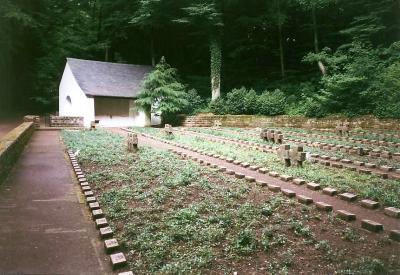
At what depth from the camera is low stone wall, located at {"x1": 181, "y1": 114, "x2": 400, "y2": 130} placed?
18812 mm

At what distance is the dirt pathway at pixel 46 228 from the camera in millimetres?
4516

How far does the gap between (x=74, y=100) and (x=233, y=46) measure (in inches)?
565

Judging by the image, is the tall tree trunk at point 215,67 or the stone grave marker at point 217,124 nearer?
the stone grave marker at point 217,124

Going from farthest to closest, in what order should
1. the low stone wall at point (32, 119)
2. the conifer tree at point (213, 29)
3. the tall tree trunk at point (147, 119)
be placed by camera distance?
the tall tree trunk at point (147, 119) → the conifer tree at point (213, 29) → the low stone wall at point (32, 119)

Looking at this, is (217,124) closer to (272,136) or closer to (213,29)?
(213,29)

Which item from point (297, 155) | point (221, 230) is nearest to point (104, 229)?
point (221, 230)

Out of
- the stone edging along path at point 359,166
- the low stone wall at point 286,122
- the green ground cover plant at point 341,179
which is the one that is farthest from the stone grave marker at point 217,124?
the green ground cover plant at point 341,179

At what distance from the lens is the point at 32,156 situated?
12289 mm

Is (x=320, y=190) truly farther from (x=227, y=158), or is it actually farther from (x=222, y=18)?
(x=222, y=18)

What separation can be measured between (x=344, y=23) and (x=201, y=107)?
42.6ft

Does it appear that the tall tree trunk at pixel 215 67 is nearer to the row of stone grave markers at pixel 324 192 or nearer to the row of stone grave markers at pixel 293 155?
the row of stone grave markers at pixel 324 192

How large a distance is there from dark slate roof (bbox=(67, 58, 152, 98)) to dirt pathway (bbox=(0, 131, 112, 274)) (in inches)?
670

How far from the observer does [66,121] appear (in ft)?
82.5

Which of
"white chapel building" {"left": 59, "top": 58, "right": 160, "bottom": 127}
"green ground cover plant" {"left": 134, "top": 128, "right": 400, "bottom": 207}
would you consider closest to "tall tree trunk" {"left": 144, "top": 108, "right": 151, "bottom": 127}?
"white chapel building" {"left": 59, "top": 58, "right": 160, "bottom": 127}
